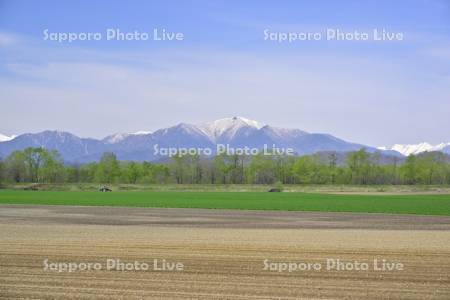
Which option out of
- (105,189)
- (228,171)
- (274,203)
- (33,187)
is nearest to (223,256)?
(274,203)

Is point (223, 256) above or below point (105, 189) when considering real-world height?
below

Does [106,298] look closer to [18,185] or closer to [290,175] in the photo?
[18,185]

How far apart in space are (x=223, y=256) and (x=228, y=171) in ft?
432

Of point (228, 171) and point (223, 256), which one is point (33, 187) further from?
point (223, 256)

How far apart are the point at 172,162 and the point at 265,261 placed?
142470mm

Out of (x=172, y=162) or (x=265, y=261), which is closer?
(x=265, y=261)

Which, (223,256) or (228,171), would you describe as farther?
(228,171)

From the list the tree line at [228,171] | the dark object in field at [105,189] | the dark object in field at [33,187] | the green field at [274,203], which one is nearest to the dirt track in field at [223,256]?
the green field at [274,203]

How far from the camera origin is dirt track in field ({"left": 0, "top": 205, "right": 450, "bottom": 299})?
16859 mm

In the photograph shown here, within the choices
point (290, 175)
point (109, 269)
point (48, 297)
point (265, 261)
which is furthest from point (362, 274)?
point (290, 175)

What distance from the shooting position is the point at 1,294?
1633cm

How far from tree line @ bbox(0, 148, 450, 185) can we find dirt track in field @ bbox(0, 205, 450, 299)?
114 m

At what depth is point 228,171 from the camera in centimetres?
15438

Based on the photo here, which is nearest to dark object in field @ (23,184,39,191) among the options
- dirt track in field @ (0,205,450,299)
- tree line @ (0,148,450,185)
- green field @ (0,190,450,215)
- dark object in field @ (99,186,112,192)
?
dark object in field @ (99,186,112,192)
